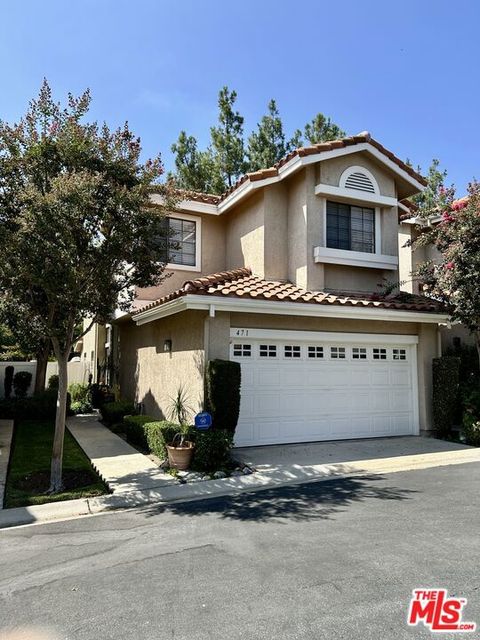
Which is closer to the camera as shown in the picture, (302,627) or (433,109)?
(302,627)

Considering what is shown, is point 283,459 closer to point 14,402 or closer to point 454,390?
point 454,390

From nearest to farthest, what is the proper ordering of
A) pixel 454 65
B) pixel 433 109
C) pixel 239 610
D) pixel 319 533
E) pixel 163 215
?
pixel 239 610 → pixel 319 533 → pixel 163 215 → pixel 454 65 → pixel 433 109

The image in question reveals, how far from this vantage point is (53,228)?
7.68 m

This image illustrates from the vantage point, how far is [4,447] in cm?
1125

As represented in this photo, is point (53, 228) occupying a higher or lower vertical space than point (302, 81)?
lower

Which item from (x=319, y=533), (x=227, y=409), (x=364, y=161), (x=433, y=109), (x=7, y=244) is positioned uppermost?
(x=433, y=109)

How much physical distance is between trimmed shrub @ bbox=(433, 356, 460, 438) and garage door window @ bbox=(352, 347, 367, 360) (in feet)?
→ 6.52

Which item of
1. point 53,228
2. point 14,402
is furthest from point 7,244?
point 14,402

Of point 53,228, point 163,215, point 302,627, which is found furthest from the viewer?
point 163,215

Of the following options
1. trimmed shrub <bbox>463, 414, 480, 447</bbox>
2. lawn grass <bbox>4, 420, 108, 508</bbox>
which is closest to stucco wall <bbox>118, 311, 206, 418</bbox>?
lawn grass <bbox>4, 420, 108, 508</bbox>

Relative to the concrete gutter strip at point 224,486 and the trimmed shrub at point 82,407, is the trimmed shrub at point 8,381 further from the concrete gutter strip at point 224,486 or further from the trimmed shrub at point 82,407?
the concrete gutter strip at point 224,486

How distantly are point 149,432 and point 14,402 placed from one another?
7778mm

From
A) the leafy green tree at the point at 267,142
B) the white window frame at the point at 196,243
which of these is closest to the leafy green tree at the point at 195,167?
the leafy green tree at the point at 267,142

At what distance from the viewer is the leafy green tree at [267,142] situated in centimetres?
2494
